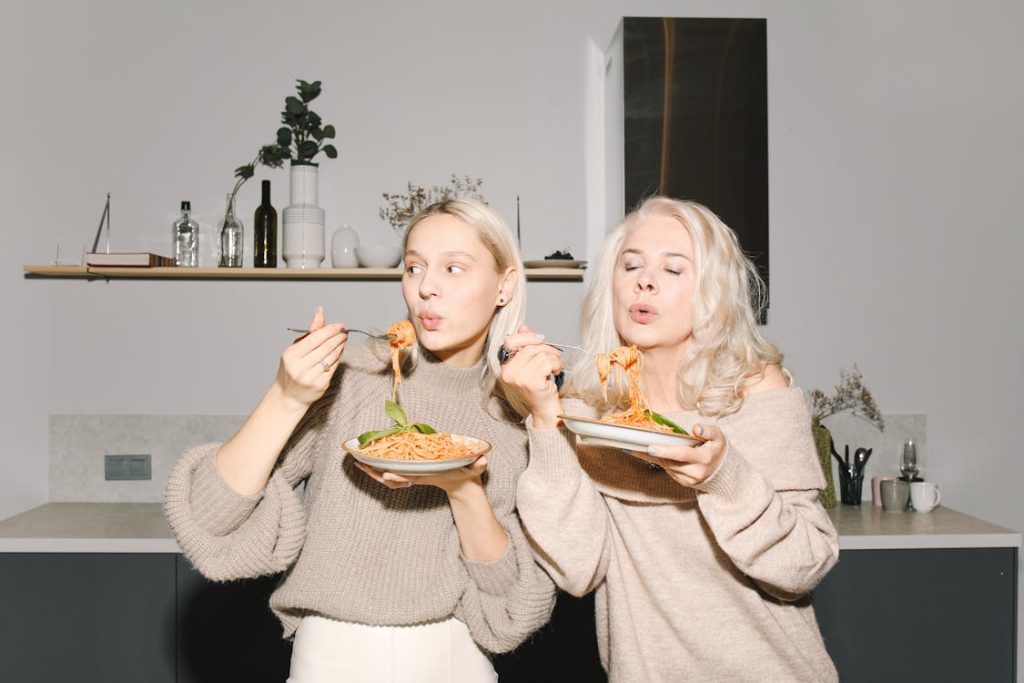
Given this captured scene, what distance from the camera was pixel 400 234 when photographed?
295cm

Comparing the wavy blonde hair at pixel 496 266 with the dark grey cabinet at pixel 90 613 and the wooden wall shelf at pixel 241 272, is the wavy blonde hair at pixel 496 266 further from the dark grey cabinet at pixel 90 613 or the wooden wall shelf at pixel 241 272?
the dark grey cabinet at pixel 90 613

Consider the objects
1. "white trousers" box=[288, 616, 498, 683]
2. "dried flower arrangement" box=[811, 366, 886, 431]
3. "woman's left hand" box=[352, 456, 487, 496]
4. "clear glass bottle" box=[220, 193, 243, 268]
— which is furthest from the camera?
"dried flower arrangement" box=[811, 366, 886, 431]

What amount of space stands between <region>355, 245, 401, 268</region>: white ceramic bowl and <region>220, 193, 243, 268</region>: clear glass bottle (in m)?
0.42

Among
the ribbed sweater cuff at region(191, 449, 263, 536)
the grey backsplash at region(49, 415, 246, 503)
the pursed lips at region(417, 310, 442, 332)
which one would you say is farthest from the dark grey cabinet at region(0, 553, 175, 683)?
the pursed lips at region(417, 310, 442, 332)

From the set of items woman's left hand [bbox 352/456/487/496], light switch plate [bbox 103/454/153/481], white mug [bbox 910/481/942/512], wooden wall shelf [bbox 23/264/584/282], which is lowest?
white mug [bbox 910/481/942/512]

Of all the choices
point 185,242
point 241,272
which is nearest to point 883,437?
point 241,272

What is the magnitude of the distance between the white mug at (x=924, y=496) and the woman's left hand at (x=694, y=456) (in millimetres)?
1848

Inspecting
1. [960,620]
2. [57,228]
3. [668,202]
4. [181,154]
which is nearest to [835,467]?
[960,620]

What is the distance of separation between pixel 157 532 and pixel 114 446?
63 centimetres

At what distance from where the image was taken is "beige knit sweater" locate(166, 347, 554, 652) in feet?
4.43

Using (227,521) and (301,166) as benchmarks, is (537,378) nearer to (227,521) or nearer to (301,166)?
(227,521)

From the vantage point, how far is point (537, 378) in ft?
4.46

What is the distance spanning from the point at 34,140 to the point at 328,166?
100 centimetres

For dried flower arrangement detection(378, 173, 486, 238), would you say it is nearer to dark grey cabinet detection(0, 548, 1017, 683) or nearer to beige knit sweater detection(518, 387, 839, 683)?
dark grey cabinet detection(0, 548, 1017, 683)
